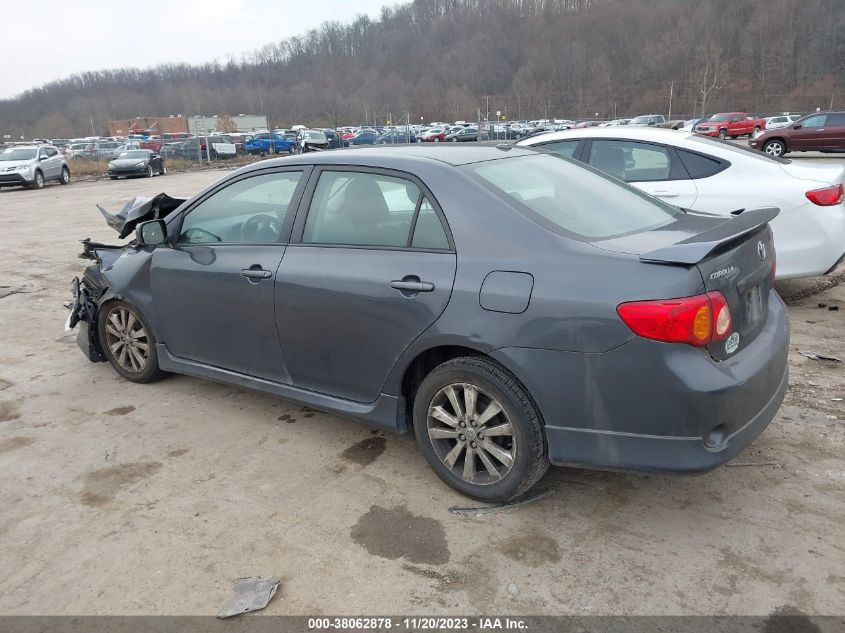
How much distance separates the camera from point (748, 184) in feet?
19.0

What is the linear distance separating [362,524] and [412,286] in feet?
3.77

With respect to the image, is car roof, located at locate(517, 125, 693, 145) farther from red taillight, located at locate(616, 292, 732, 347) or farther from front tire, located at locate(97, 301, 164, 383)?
red taillight, located at locate(616, 292, 732, 347)

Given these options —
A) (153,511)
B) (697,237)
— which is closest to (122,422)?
(153,511)

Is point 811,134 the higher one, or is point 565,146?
point 565,146

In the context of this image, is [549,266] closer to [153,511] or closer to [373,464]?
[373,464]

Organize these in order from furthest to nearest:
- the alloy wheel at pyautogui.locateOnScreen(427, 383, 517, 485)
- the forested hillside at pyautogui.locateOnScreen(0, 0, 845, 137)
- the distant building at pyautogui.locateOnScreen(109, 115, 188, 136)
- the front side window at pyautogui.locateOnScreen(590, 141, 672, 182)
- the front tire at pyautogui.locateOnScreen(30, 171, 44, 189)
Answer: the distant building at pyautogui.locateOnScreen(109, 115, 188, 136) → the forested hillside at pyautogui.locateOnScreen(0, 0, 845, 137) → the front tire at pyautogui.locateOnScreen(30, 171, 44, 189) → the front side window at pyautogui.locateOnScreen(590, 141, 672, 182) → the alloy wheel at pyautogui.locateOnScreen(427, 383, 517, 485)

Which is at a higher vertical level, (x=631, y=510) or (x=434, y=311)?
(x=434, y=311)

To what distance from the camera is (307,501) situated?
3.40 m

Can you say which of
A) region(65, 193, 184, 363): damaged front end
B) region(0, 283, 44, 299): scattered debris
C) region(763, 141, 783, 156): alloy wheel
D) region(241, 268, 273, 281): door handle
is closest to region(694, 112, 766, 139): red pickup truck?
region(763, 141, 783, 156): alloy wheel

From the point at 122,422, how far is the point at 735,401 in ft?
11.9

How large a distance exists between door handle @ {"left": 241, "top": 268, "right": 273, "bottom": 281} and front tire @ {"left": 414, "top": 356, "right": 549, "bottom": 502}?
1.18 meters

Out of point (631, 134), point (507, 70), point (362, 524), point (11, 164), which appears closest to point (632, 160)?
point (631, 134)

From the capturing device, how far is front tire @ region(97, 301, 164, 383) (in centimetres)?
482

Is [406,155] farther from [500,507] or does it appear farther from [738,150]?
[738,150]
